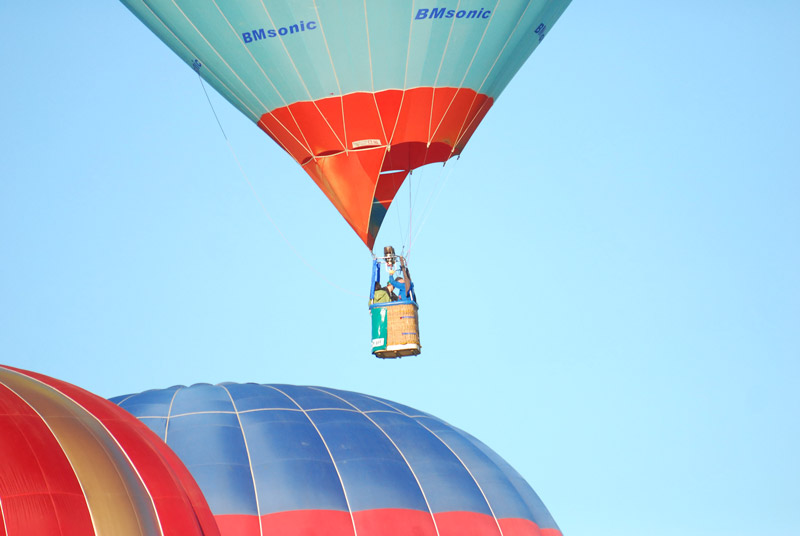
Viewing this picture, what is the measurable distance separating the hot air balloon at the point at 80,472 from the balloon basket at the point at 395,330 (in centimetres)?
415

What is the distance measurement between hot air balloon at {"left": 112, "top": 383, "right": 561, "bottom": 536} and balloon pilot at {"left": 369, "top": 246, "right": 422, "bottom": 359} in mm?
1403

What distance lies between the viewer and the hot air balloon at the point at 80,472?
9.23 metres

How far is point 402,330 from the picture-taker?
14789mm

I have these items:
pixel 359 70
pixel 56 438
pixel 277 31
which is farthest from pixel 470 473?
pixel 56 438

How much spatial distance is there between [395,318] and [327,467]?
1.83m

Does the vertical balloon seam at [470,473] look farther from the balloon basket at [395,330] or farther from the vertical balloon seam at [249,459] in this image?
the vertical balloon seam at [249,459]

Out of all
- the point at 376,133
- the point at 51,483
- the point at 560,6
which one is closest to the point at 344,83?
the point at 376,133

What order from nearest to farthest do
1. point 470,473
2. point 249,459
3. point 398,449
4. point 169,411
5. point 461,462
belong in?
point 249,459 → point 169,411 → point 398,449 → point 470,473 → point 461,462

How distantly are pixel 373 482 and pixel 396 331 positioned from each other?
5.61ft

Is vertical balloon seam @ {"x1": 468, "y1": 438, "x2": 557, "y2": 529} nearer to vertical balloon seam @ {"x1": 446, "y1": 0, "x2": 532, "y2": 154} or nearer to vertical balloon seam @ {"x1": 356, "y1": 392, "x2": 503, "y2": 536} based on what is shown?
vertical balloon seam @ {"x1": 356, "y1": 392, "x2": 503, "y2": 536}

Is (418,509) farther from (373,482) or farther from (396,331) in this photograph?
(396,331)

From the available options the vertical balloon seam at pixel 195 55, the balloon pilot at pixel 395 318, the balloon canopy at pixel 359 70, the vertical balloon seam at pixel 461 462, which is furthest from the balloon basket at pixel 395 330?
the vertical balloon seam at pixel 195 55

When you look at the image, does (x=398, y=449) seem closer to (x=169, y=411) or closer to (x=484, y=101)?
(x=169, y=411)

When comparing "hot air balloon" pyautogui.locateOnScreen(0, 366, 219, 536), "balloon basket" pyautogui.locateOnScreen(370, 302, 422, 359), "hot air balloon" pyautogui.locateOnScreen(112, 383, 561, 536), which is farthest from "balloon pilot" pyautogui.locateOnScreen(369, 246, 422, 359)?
"hot air balloon" pyautogui.locateOnScreen(0, 366, 219, 536)
